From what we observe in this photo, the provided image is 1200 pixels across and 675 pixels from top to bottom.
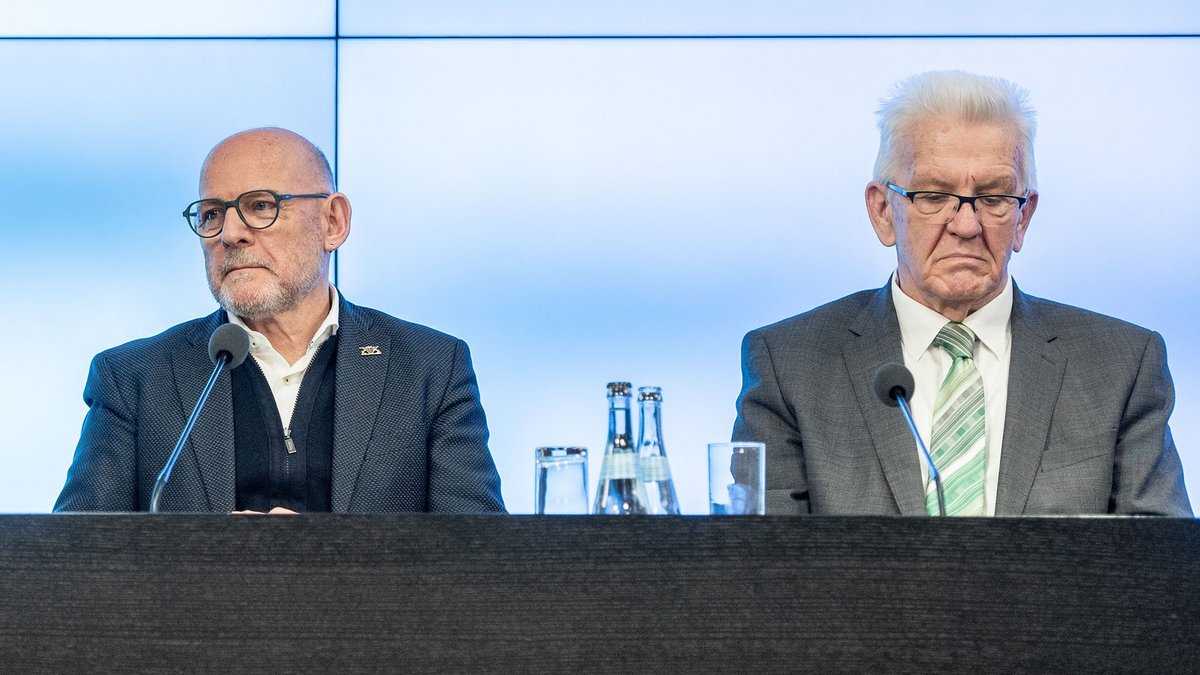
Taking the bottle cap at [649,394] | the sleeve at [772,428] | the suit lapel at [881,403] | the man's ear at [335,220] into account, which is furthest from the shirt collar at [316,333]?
the bottle cap at [649,394]

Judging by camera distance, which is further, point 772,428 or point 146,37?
point 146,37

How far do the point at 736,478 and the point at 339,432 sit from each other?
3.00 feet

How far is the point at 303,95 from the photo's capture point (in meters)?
3.12

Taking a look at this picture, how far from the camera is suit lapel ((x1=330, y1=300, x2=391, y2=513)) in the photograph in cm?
211

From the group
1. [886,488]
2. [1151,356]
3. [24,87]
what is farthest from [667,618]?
[24,87]

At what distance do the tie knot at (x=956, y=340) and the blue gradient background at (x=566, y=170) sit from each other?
3.67 feet

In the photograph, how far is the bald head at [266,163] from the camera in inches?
87.3

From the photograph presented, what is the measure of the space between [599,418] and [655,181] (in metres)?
0.57

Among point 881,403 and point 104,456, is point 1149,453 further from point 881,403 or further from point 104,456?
point 104,456

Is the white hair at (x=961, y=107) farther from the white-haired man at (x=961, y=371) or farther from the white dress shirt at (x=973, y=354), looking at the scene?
the white dress shirt at (x=973, y=354)

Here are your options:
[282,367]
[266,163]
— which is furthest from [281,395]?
[266,163]

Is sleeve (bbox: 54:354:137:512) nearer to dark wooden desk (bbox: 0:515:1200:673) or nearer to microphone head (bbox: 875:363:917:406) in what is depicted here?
dark wooden desk (bbox: 0:515:1200:673)

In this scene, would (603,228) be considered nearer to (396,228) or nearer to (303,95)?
(396,228)

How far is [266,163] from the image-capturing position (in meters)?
2.24
